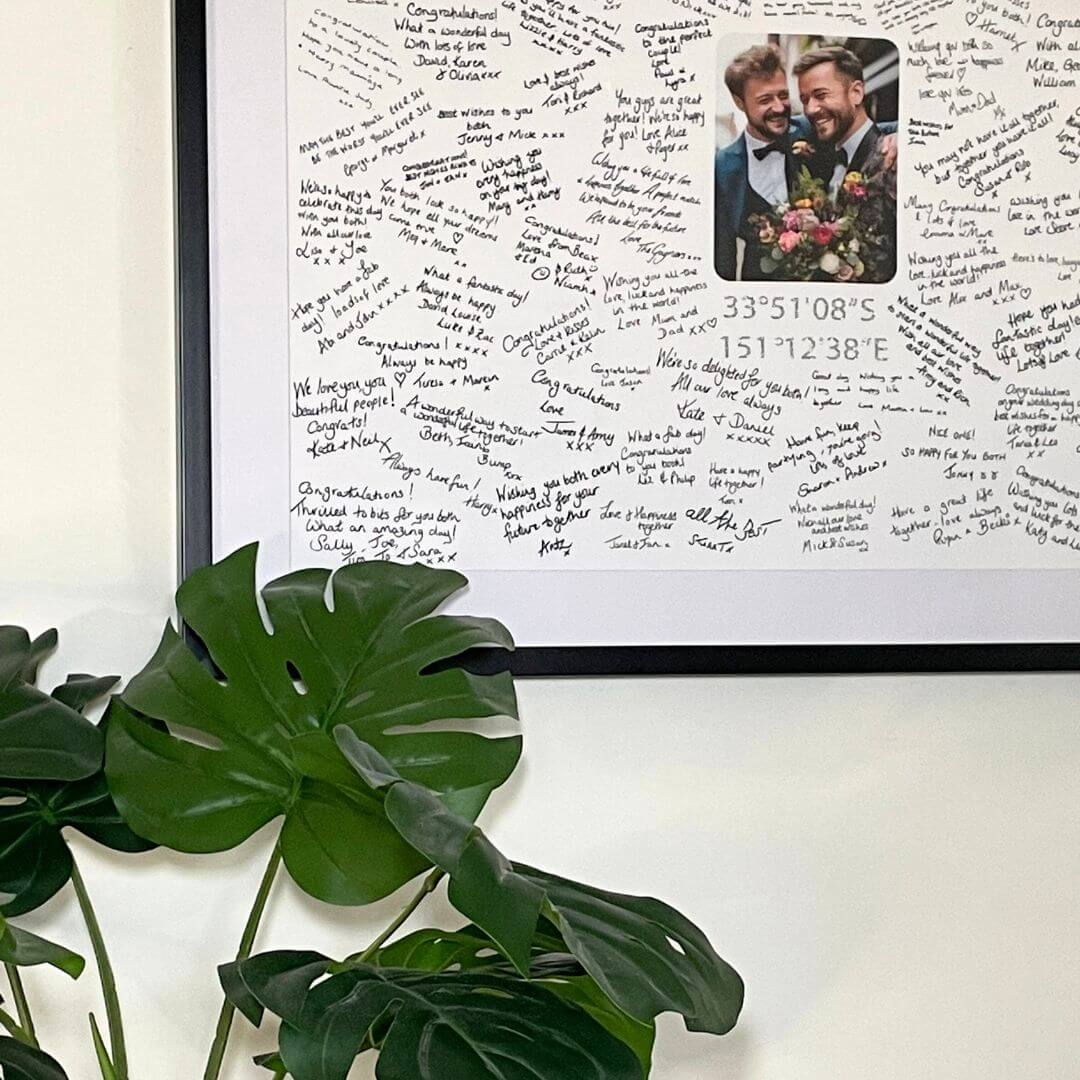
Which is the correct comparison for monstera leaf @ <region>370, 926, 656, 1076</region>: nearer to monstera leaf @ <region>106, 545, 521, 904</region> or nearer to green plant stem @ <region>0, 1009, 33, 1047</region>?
monstera leaf @ <region>106, 545, 521, 904</region>

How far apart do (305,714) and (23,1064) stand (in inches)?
11.5

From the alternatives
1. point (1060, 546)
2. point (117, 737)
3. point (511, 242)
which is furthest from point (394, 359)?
point (1060, 546)

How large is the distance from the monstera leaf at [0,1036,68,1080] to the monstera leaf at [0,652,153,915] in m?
0.17

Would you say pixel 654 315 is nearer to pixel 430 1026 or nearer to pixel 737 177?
pixel 737 177

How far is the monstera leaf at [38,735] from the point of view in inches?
35.4

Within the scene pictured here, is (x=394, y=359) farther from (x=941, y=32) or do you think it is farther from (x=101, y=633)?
(x=941, y=32)

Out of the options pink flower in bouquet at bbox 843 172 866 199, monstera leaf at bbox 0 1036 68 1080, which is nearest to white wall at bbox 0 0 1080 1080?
monstera leaf at bbox 0 1036 68 1080

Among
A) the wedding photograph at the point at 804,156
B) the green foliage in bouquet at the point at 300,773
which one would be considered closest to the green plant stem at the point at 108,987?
the green foliage in bouquet at the point at 300,773

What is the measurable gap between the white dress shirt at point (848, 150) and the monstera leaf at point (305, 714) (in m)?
0.46

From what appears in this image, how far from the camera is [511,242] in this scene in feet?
3.68

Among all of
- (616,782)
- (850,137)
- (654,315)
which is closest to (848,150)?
(850,137)

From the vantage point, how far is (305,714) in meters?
0.99

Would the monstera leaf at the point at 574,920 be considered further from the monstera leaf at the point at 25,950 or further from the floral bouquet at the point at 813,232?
the floral bouquet at the point at 813,232

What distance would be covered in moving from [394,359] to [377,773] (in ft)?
1.47
